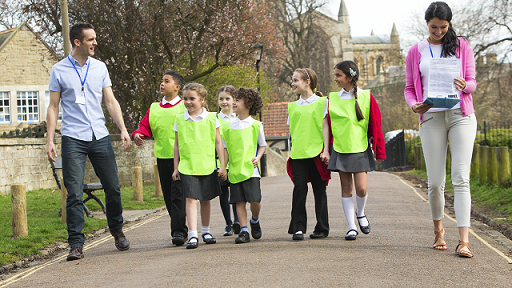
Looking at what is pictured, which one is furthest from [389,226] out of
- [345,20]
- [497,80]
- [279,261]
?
A: [345,20]

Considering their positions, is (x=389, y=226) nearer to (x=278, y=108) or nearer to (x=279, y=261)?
(x=279, y=261)

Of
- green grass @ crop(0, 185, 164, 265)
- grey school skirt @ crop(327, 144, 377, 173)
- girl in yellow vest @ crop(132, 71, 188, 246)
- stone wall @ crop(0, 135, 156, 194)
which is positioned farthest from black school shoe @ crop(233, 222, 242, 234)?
stone wall @ crop(0, 135, 156, 194)

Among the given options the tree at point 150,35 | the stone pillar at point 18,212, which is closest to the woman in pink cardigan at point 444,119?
the stone pillar at point 18,212

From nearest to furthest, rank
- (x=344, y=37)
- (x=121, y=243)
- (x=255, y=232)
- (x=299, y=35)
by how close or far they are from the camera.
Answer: (x=121, y=243)
(x=255, y=232)
(x=299, y=35)
(x=344, y=37)

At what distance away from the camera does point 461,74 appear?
504 cm

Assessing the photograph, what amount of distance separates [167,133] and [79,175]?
1.10 metres

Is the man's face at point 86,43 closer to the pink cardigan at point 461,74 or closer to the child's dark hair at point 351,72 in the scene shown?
the child's dark hair at point 351,72

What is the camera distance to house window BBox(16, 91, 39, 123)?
93.4 ft

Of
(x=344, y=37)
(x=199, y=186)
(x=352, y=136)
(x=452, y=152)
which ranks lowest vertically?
(x=199, y=186)

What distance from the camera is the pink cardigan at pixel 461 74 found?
195 inches

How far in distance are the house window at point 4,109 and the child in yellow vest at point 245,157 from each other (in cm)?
2502

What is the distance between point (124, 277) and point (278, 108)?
3343 cm

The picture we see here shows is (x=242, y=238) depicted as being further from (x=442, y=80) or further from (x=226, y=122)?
(x=442, y=80)

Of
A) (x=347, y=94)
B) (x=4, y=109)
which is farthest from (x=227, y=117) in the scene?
(x=4, y=109)
